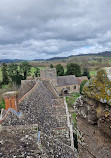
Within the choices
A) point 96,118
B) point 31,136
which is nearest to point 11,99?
point 31,136

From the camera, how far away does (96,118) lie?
2.46 meters

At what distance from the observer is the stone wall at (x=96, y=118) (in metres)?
2.31

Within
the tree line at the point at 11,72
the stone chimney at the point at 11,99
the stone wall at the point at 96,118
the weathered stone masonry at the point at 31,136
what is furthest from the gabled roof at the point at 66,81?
the stone wall at the point at 96,118

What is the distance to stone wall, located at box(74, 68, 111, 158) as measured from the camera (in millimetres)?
2311

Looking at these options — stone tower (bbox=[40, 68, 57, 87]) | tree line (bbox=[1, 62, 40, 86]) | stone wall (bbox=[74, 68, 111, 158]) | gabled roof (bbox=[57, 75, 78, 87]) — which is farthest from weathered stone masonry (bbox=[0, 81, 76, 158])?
tree line (bbox=[1, 62, 40, 86])

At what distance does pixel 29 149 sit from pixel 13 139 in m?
1.11

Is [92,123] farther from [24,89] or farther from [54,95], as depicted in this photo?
[24,89]

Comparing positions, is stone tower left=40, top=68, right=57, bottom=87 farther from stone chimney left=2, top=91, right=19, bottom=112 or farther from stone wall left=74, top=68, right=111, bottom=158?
stone wall left=74, top=68, right=111, bottom=158

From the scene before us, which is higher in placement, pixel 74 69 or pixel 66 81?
pixel 74 69

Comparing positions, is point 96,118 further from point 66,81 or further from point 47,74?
point 66,81

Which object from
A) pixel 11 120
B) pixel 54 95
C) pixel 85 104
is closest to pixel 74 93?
pixel 54 95

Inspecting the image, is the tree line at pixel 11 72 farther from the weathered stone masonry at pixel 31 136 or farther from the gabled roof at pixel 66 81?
the weathered stone masonry at pixel 31 136

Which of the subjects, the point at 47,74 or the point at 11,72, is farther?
the point at 11,72

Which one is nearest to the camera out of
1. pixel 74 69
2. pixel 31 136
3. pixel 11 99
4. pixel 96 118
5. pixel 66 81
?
pixel 96 118
